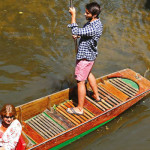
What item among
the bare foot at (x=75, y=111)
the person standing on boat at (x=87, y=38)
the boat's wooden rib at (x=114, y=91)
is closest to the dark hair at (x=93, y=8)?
the person standing on boat at (x=87, y=38)

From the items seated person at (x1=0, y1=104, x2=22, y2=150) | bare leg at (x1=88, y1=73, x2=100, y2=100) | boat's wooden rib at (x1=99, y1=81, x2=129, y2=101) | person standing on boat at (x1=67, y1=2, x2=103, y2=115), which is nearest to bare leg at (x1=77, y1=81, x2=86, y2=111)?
person standing on boat at (x1=67, y1=2, x2=103, y2=115)

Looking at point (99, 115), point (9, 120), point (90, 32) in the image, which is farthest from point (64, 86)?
point (9, 120)

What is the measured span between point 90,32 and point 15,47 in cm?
397

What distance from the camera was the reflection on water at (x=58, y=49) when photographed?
23.6 ft

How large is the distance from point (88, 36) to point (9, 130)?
2114 millimetres

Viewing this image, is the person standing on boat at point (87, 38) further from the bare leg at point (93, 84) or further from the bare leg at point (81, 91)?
the bare leg at point (93, 84)

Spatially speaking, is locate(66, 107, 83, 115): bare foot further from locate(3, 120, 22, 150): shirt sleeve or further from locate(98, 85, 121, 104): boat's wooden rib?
locate(3, 120, 22, 150): shirt sleeve

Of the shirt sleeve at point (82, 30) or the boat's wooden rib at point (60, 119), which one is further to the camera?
the boat's wooden rib at point (60, 119)

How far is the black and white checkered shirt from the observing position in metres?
5.36

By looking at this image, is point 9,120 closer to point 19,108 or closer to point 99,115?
point 19,108

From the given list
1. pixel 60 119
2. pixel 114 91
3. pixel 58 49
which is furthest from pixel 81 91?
pixel 58 49

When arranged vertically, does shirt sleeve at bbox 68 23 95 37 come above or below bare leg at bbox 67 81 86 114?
above

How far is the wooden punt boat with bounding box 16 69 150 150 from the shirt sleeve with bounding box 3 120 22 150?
0.58 meters

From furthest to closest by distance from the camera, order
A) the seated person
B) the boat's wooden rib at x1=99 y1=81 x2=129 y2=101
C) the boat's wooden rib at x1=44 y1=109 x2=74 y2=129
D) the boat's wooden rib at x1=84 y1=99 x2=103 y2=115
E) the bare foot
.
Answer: the boat's wooden rib at x1=99 y1=81 x2=129 y2=101 < the boat's wooden rib at x1=84 y1=99 x2=103 y2=115 < the bare foot < the boat's wooden rib at x1=44 y1=109 x2=74 y2=129 < the seated person
